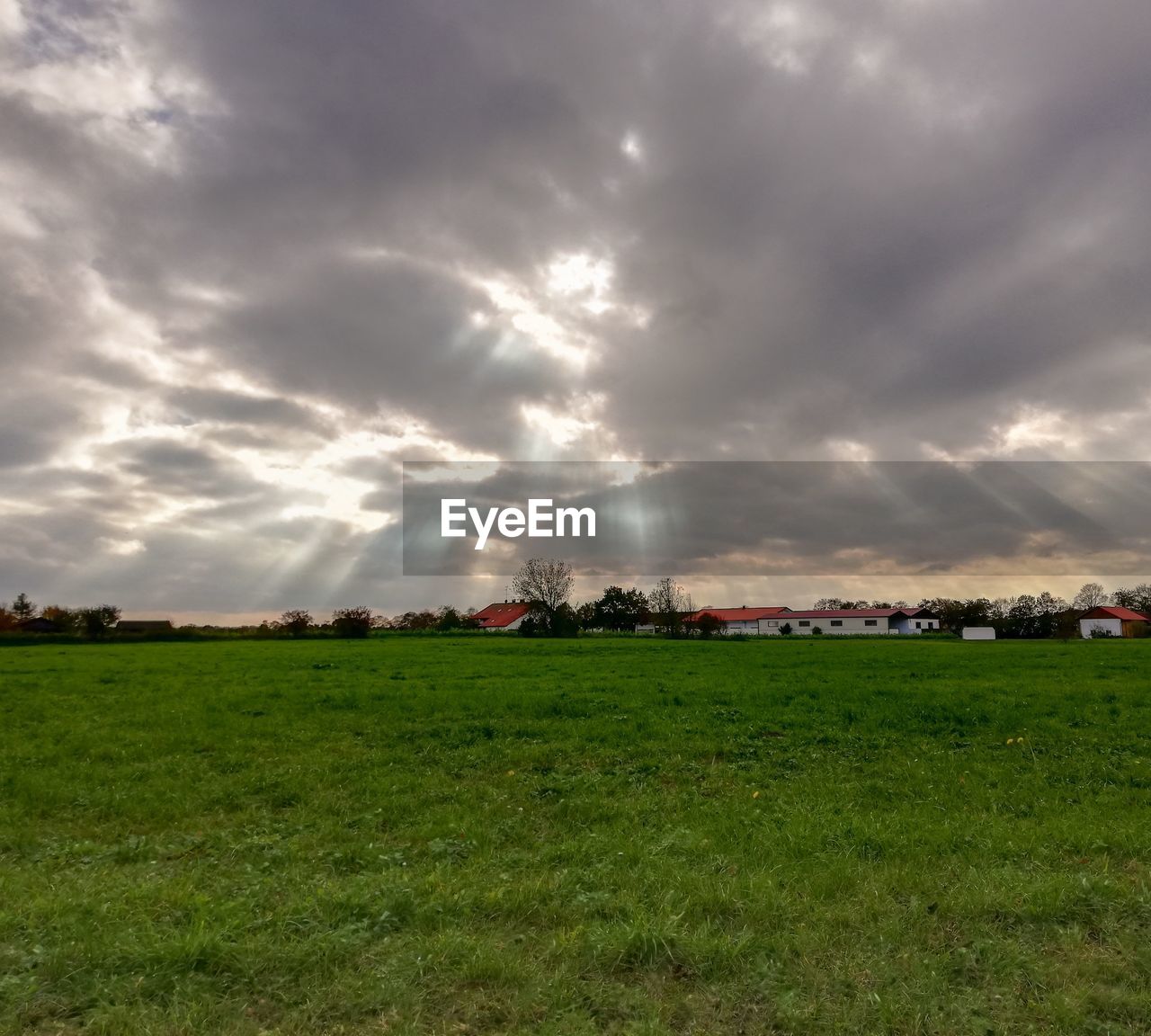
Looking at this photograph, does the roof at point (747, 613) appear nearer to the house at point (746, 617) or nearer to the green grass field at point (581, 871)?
the house at point (746, 617)

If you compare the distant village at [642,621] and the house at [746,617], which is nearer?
the distant village at [642,621]

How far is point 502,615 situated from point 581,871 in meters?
165

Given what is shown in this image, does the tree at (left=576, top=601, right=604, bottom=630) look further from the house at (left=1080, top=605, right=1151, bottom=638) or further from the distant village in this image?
the house at (left=1080, top=605, right=1151, bottom=638)

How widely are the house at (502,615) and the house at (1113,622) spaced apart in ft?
351

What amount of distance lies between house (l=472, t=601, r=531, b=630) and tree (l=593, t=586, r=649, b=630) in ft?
55.3

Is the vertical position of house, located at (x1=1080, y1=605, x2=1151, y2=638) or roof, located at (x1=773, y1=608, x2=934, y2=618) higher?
roof, located at (x1=773, y1=608, x2=934, y2=618)

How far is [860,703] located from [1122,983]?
15149mm

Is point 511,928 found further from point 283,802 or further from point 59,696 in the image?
point 59,696

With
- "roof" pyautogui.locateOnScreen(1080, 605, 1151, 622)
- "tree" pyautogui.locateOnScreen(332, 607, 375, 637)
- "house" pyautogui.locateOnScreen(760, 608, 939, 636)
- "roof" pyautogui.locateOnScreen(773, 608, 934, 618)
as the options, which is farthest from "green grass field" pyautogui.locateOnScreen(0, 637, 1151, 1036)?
"roof" pyautogui.locateOnScreen(773, 608, 934, 618)

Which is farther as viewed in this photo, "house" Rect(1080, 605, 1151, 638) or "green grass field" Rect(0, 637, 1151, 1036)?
"house" Rect(1080, 605, 1151, 638)

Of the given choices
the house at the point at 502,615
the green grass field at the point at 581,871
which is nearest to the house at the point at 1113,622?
the house at the point at 502,615

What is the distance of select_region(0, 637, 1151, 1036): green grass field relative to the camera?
5637mm

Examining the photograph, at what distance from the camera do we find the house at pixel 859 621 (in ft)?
545

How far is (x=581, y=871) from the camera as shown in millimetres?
8180
